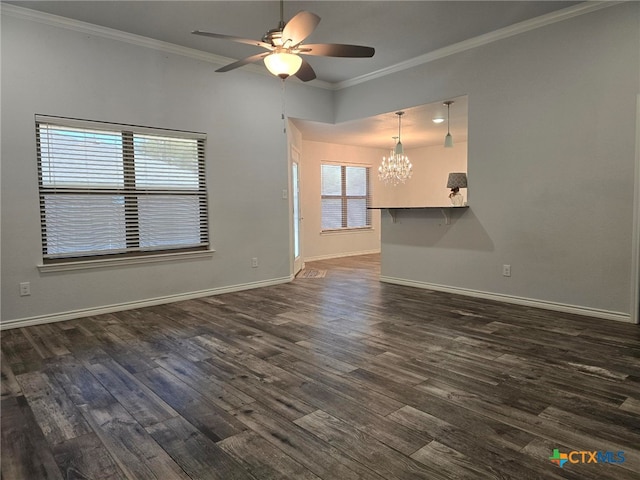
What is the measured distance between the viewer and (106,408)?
222 cm

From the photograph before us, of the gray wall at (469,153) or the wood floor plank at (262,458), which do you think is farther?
the gray wall at (469,153)

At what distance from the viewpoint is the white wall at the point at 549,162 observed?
366 centimetres

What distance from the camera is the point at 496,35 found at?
435 cm

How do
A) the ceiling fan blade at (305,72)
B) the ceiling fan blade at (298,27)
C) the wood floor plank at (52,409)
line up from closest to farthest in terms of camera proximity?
the wood floor plank at (52,409), the ceiling fan blade at (298,27), the ceiling fan blade at (305,72)

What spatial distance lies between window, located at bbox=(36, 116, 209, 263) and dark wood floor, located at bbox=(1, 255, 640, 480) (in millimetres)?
918

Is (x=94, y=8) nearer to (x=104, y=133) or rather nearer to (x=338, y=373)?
(x=104, y=133)

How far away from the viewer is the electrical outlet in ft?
12.5

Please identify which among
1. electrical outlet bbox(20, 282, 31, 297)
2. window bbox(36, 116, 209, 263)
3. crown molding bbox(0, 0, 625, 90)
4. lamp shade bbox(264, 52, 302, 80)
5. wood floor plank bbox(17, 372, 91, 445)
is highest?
crown molding bbox(0, 0, 625, 90)

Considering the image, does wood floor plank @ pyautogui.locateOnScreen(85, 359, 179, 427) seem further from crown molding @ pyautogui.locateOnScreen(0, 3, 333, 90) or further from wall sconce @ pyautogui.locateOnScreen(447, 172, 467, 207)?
wall sconce @ pyautogui.locateOnScreen(447, 172, 467, 207)

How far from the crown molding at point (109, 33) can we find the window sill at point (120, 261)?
7.66 ft

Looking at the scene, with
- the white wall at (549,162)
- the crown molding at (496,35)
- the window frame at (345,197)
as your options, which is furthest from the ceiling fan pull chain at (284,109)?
the window frame at (345,197)

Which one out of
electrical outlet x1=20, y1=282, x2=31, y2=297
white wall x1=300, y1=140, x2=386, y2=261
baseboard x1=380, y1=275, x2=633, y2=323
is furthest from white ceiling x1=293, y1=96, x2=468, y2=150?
electrical outlet x1=20, y1=282, x2=31, y2=297

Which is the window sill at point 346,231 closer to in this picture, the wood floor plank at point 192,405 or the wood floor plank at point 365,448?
the wood floor plank at point 192,405

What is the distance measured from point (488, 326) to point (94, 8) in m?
4.68
